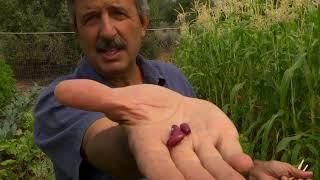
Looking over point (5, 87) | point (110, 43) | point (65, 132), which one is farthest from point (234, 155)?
point (5, 87)

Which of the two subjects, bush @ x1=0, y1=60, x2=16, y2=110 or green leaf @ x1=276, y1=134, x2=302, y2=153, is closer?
green leaf @ x1=276, y1=134, x2=302, y2=153

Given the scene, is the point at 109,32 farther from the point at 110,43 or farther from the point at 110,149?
the point at 110,149

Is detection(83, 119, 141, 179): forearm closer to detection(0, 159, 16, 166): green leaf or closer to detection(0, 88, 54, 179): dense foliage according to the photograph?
detection(0, 88, 54, 179): dense foliage

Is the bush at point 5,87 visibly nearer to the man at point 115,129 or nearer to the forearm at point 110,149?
the man at point 115,129

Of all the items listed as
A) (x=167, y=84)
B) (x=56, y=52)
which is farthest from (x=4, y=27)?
(x=167, y=84)

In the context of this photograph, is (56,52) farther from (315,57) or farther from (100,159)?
(100,159)

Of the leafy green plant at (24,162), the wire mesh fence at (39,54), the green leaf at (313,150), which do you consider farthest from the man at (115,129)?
the wire mesh fence at (39,54)

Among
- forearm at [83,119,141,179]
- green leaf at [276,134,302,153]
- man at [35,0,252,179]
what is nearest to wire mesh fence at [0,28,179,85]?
green leaf at [276,134,302,153]
